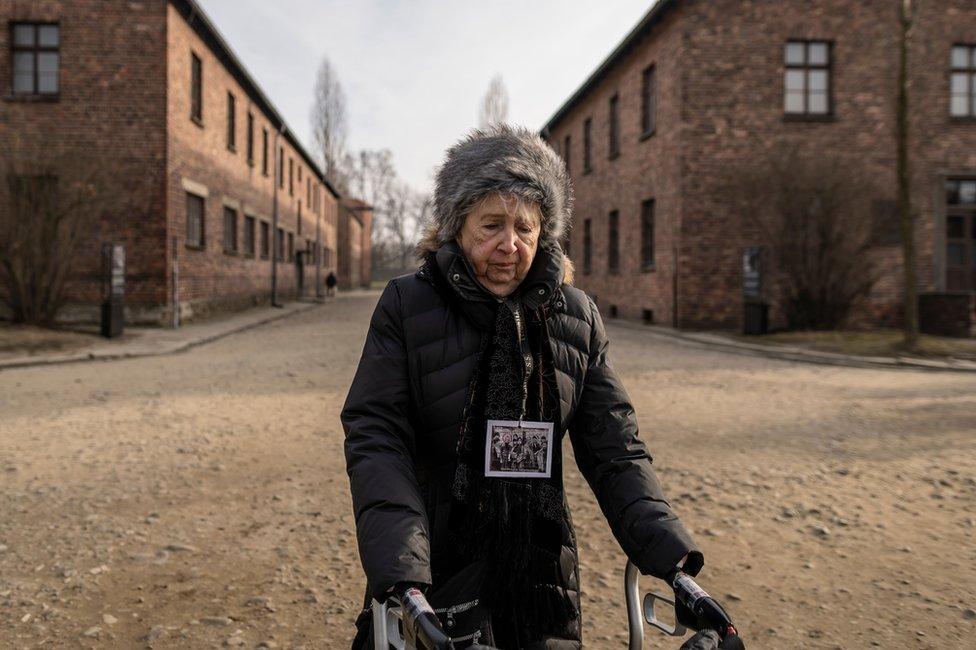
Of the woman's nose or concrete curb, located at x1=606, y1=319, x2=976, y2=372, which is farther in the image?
concrete curb, located at x1=606, y1=319, x2=976, y2=372

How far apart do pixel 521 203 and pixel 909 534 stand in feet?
10.8

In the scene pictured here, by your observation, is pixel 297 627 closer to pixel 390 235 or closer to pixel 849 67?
pixel 849 67

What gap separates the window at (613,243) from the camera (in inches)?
915

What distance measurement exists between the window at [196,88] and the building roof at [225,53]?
697mm

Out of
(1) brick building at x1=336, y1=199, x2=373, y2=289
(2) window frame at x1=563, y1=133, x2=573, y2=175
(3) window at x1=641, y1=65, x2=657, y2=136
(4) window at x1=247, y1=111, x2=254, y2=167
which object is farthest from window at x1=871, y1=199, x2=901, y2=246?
(1) brick building at x1=336, y1=199, x2=373, y2=289

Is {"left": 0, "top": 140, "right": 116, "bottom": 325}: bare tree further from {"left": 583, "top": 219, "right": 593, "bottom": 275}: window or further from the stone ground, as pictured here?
{"left": 583, "top": 219, "right": 593, "bottom": 275}: window

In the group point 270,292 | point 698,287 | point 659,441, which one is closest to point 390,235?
point 270,292

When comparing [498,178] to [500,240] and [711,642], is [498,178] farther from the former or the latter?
[711,642]

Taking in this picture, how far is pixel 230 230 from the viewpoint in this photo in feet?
75.6

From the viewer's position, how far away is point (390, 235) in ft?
265

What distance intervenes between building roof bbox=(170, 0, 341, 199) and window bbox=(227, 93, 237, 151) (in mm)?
733

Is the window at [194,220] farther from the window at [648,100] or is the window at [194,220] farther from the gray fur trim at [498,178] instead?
the gray fur trim at [498,178]

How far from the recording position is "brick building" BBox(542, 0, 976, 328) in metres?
17.6

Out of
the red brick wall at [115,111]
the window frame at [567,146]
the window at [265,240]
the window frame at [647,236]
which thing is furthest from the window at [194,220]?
the window frame at [567,146]
